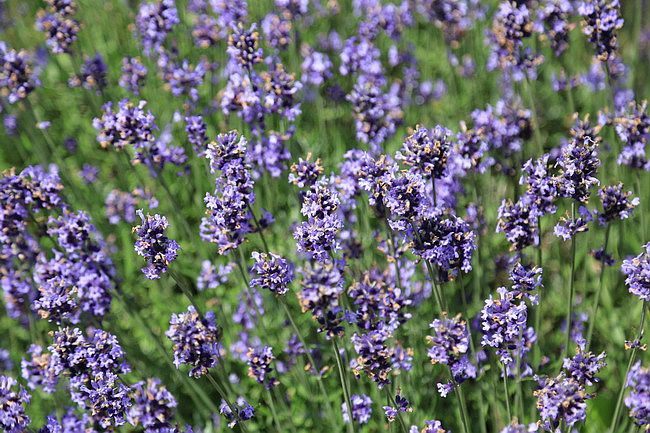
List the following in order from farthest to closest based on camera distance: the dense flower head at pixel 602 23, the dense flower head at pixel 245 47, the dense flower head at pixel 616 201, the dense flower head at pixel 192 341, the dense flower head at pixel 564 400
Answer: the dense flower head at pixel 245 47 < the dense flower head at pixel 602 23 < the dense flower head at pixel 616 201 < the dense flower head at pixel 192 341 < the dense flower head at pixel 564 400

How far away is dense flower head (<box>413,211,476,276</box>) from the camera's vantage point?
3230 millimetres

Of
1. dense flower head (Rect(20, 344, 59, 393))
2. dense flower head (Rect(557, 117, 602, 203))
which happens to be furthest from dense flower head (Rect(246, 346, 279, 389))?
dense flower head (Rect(557, 117, 602, 203))

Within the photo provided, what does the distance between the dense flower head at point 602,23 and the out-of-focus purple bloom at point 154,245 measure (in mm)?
2815

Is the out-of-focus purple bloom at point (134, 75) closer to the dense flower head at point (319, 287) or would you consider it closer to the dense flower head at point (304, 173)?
the dense flower head at point (304, 173)

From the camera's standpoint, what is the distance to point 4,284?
4.74 meters

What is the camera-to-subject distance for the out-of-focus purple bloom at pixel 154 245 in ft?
10.9

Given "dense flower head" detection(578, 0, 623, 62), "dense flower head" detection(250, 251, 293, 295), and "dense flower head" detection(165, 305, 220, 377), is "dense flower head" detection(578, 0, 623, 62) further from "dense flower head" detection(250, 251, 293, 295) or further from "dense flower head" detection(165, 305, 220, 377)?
"dense flower head" detection(165, 305, 220, 377)

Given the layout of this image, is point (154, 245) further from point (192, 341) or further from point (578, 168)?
point (578, 168)

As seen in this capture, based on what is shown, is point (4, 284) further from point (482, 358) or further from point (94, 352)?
point (482, 358)

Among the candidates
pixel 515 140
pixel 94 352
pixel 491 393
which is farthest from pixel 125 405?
pixel 515 140

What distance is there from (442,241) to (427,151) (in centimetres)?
54

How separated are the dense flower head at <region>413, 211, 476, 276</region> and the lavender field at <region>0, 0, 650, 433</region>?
0.04 ft

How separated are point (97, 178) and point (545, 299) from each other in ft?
14.7

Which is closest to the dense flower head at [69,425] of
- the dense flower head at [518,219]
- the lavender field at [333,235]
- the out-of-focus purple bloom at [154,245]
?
the lavender field at [333,235]
